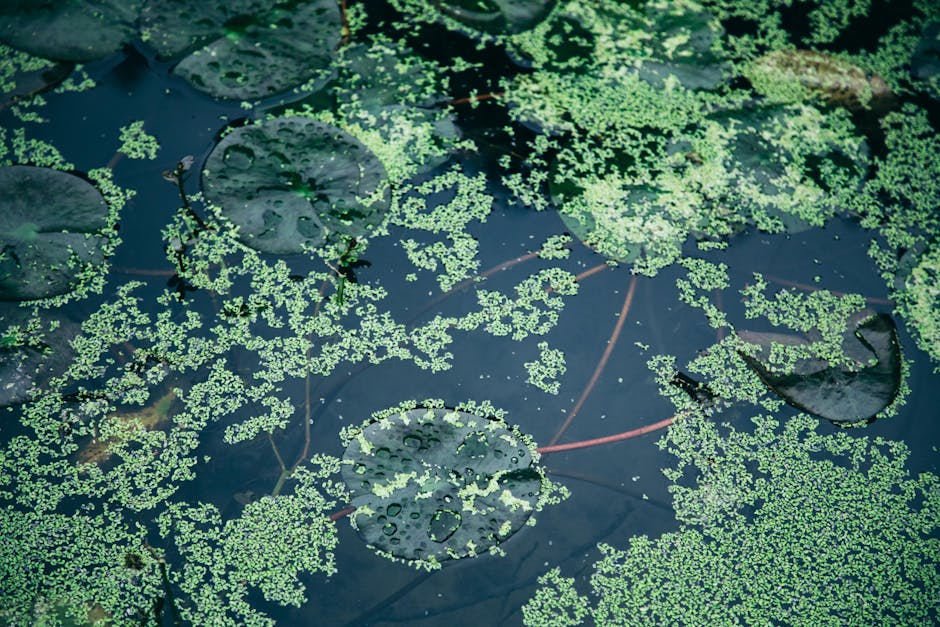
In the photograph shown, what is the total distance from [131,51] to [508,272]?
1544mm

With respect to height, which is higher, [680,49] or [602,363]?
[680,49]

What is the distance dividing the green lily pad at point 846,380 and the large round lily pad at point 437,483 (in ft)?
2.52

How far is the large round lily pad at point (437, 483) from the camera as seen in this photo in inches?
64.7

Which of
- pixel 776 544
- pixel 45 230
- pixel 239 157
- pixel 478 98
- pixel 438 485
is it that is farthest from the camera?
pixel 478 98

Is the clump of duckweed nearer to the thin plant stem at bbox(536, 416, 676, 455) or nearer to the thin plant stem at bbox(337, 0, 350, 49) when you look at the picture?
the thin plant stem at bbox(536, 416, 676, 455)

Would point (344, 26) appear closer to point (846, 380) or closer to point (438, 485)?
point (438, 485)

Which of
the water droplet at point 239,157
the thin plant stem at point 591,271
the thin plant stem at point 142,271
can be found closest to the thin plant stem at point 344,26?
the water droplet at point 239,157

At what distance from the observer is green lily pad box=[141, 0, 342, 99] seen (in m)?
2.31

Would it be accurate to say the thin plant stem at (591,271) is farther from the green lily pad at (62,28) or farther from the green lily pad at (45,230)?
the green lily pad at (62,28)

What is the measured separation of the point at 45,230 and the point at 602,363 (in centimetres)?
162

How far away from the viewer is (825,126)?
2484mm

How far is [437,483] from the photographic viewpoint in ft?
5.42

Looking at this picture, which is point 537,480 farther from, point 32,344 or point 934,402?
point 32,344

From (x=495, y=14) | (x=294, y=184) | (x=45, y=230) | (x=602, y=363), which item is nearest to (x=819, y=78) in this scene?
(x=495, y=14)
